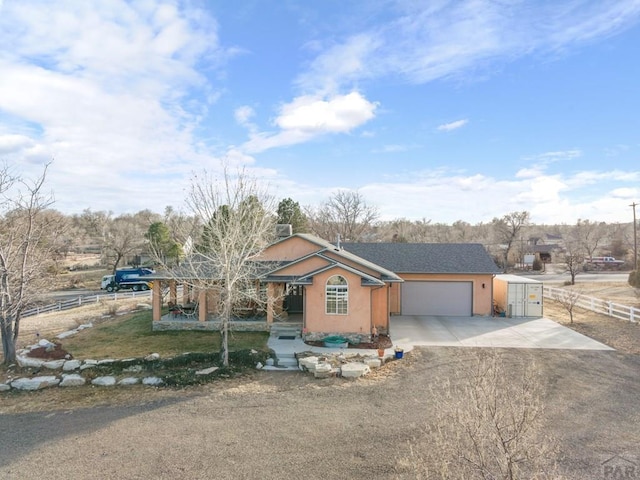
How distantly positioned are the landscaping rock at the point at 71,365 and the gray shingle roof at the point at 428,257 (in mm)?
15374

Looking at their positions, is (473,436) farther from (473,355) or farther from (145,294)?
(145,294)

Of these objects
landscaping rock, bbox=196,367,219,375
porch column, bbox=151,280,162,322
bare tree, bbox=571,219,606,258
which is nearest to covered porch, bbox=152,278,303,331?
porch column, bbox=151,280,162,322

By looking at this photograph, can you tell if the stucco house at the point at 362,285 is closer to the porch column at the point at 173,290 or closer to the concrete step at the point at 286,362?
the porch column at the point at 173,290

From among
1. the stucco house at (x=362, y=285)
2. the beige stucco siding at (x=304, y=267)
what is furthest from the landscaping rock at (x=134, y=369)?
the beige stucco siding at (x=304, y=267)

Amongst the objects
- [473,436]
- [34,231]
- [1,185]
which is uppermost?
[1,185]

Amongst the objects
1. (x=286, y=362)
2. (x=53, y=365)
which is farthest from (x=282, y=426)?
(x=53, y=365)

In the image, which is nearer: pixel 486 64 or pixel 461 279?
pixel 486 64

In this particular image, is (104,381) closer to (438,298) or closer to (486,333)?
(486,333)

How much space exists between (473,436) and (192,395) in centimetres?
842

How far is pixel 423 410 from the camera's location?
9820mm

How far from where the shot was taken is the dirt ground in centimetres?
745

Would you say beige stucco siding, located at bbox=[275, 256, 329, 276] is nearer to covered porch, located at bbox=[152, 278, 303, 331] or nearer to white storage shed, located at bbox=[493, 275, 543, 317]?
covered porch, located at bbox=[152, 278, 303, 331]

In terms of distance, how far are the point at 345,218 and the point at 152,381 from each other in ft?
127

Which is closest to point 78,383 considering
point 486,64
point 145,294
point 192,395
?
point 192,395
